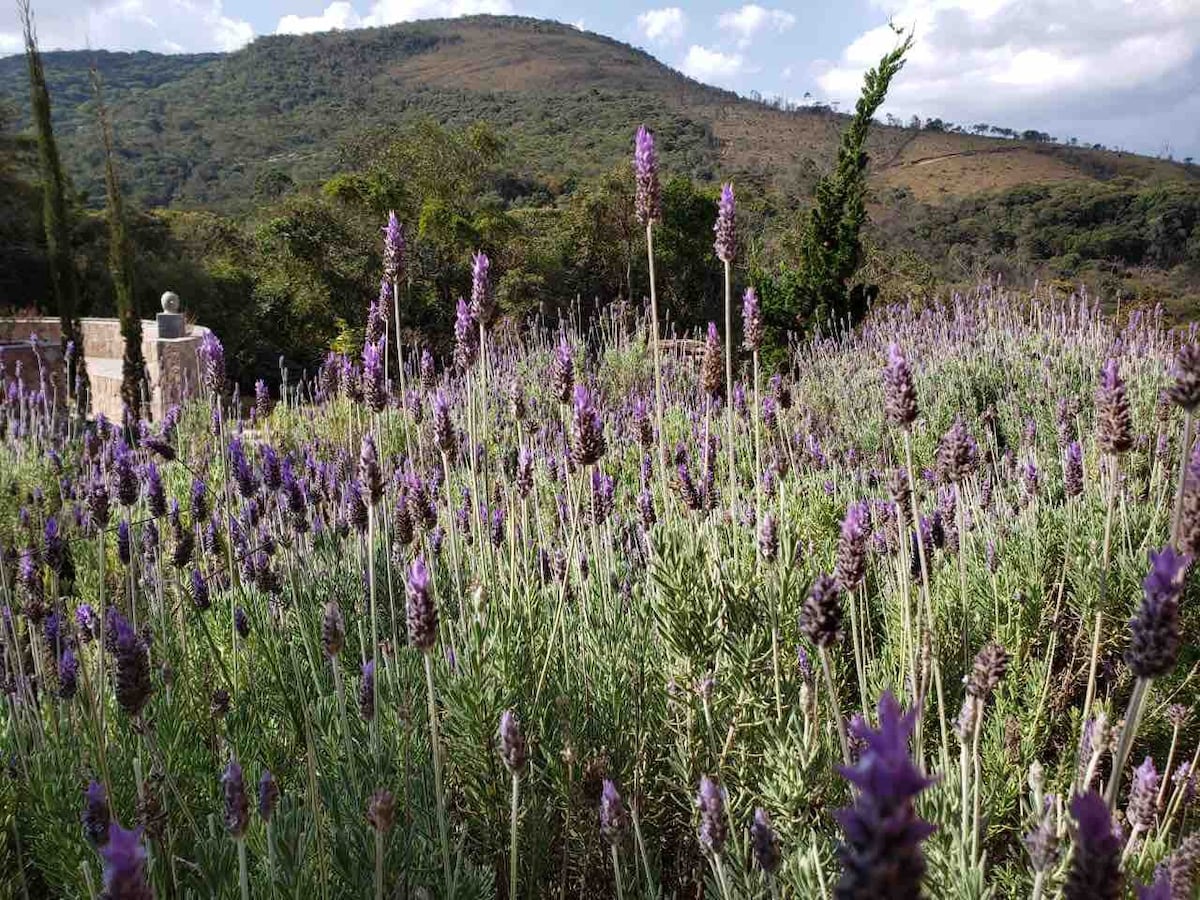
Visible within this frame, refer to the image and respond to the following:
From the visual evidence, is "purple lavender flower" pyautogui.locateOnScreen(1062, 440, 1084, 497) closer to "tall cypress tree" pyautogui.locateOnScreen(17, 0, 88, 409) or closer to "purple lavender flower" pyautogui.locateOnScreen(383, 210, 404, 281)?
"purple lavender flower" pyautogui.locateOnScreen(383, 210, 404, 281)

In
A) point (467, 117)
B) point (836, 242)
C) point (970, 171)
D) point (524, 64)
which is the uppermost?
point (524, 64)

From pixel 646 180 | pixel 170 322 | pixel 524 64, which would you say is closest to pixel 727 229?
pixel 646 180

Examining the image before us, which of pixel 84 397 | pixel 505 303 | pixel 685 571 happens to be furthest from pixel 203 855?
pixel 505 303

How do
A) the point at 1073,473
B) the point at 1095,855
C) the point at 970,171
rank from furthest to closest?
the point at 970,171
the point at 1073,473
the point at 1095,855

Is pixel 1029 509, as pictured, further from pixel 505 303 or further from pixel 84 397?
pixel 505 303

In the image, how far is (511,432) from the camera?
4.90 meters

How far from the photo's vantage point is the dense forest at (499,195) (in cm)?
1603

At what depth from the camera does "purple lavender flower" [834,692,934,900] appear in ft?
1.40

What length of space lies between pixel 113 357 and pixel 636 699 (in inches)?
563

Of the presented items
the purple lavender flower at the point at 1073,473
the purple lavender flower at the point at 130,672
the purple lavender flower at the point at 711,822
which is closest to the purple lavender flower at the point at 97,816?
the purple lavender flower at the point at 130,672

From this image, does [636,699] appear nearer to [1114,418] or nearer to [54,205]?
[1114,418]

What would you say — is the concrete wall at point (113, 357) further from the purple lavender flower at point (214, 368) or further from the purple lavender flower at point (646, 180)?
the purple lavender flower at point (646, 180)

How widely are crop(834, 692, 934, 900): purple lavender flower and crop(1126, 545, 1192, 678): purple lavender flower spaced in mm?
494

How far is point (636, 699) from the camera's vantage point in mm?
1755
